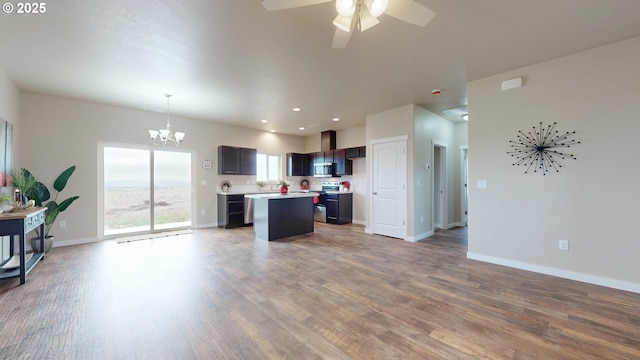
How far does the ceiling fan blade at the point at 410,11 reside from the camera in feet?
5.95

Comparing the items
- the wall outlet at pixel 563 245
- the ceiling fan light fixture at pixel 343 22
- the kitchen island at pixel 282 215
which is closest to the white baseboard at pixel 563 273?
the wall outlet at pixel 563 245

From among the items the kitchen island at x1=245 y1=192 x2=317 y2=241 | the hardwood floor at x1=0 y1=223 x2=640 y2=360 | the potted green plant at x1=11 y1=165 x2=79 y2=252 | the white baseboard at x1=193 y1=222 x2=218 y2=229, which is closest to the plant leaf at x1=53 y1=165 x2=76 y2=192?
the potted green plant at x1=11 y1=165 x2=79 y2=252

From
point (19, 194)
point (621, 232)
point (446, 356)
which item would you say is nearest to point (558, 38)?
point (621, 232)

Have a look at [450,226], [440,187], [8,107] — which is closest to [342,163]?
[440,187]

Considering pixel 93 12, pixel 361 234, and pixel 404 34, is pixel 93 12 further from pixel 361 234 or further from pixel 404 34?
pixel 361 234

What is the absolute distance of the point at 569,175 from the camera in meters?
3.18

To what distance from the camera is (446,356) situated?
176cm

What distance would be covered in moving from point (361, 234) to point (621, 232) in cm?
389

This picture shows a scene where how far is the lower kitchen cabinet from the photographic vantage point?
7051mm

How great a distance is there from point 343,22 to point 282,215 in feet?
13.1

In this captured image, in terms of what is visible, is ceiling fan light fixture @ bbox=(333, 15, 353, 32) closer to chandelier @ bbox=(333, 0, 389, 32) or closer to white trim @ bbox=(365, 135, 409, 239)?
chandelier @ bbox=(333, 0, 389, 32)

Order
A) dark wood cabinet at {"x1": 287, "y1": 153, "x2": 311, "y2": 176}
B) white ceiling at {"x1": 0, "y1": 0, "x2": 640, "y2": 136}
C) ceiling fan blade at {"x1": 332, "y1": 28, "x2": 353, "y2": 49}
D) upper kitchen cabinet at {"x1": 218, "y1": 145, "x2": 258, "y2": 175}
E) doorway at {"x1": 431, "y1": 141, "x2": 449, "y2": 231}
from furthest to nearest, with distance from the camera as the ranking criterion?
dark wood cabinet at {"x1": 287, "y1": 153, "x2": 311, "y2": 176} < upper kitchen cabinet at {"x1": 218, "y1": 145, "x2": 258, "y2": 175} < doorway at {"x1": 431, "y1": 141, "x2": 449, "y2": 231} < white ceiling at {"x1": 0, "y1": 0, "x2": 640, "y2": 136} < ceiling fan blade at {"x1": 332, "y1": 28, "x2": 353, "y2": 49}

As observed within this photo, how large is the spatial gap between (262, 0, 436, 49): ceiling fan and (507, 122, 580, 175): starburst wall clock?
268 cm

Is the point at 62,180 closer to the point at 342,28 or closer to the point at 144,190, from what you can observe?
the point at 144,190
